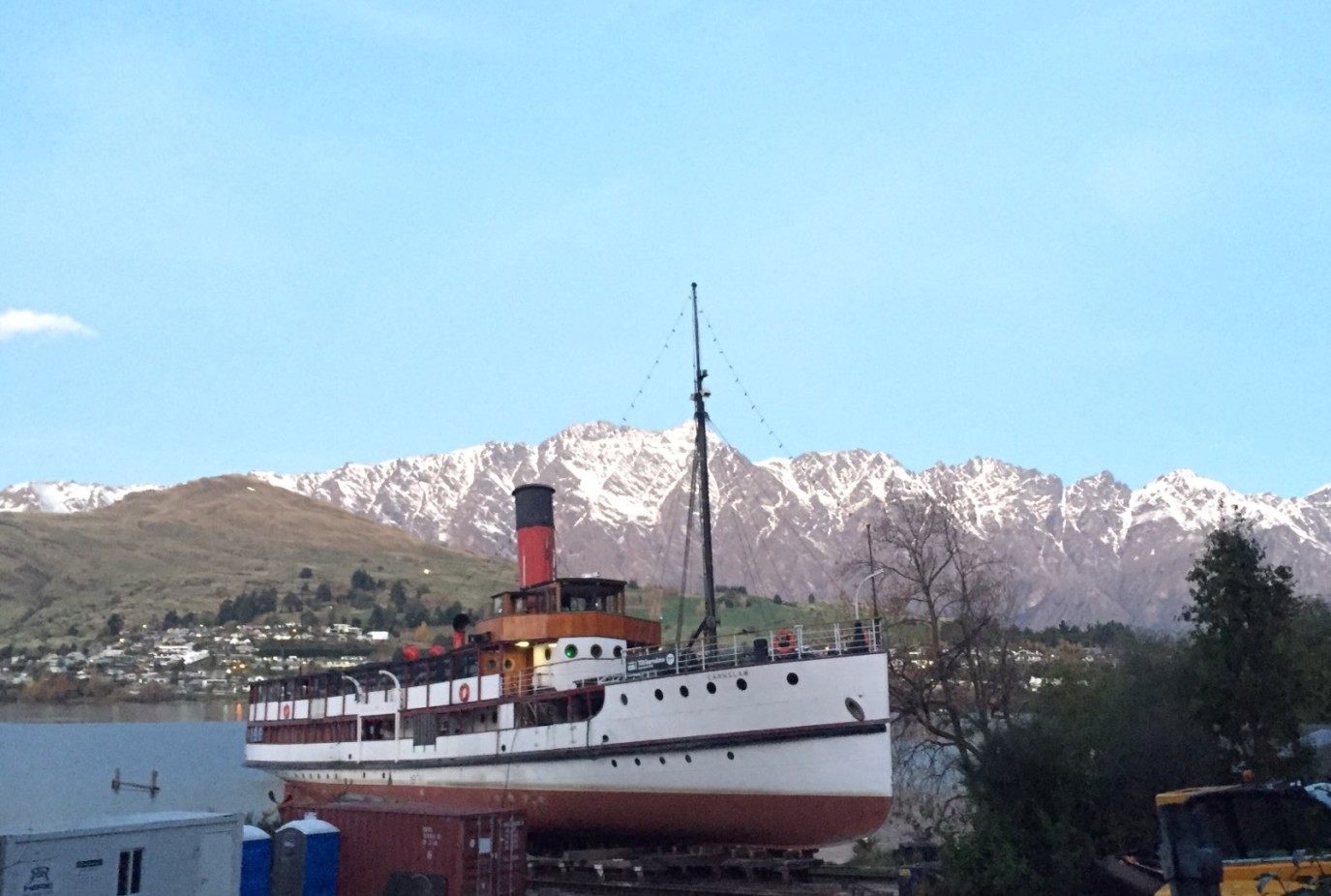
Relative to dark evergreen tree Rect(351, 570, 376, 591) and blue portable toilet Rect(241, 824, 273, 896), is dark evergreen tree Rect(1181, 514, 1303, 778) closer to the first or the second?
blue portable toilet Rect(241, 824, 273, 896)

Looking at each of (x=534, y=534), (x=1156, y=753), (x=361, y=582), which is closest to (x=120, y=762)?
(x=534, y=534)

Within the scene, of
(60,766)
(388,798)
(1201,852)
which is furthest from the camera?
(60,766)

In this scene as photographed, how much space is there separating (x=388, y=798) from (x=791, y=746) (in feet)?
50.0

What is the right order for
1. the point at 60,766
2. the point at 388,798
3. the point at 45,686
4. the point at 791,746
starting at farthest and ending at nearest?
1. the point at 45,686
2. the point at 60,766
3. the point at 388,798
4. the point at 791,746

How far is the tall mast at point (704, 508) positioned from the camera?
2697 centimetres

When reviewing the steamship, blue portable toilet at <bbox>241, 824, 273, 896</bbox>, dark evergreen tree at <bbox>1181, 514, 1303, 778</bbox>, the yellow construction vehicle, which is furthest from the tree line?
blue portable toilet at <bbox>241, 824, 273, 896</bbox>

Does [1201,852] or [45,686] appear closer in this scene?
[1201,852]

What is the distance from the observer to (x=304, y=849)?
19328 millimetres

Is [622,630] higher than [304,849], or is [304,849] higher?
[622,630]

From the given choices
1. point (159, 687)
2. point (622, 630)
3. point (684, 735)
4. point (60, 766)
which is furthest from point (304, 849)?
point (159, 687)

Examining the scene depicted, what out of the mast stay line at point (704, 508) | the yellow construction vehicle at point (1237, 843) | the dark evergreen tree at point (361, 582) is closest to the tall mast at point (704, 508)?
the mast stay line at point (704, 508)

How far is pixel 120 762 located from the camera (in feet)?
247

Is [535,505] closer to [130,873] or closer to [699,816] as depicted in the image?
[699,816]

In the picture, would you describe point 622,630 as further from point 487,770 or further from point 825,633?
point 825,633
